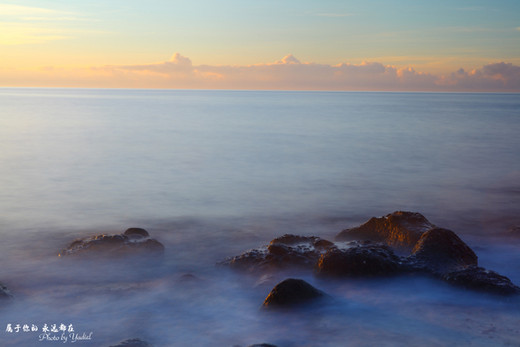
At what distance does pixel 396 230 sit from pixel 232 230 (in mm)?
3340

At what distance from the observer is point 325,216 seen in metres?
10.8

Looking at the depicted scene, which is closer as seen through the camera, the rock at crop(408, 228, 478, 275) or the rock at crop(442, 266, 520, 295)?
the rock at crop(442, 266, 520, 295)

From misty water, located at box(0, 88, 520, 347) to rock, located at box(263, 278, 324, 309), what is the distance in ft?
0.58

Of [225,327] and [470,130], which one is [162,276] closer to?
[225,327]

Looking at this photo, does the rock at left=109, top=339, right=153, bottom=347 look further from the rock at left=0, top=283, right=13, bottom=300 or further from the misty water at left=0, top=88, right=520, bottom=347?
the rock at left=0, top=283, right=13, bottom=300

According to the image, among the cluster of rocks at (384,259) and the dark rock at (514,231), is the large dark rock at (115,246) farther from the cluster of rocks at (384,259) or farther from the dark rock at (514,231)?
the dark rock at (514,231)

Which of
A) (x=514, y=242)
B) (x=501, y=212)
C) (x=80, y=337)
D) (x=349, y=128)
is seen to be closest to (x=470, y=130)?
(x=349, y=128)

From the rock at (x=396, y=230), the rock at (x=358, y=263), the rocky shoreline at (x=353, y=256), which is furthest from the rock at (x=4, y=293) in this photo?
the rock at (x=396, y=230)

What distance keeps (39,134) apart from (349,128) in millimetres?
21448

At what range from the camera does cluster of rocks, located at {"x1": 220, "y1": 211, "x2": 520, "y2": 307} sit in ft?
19.8

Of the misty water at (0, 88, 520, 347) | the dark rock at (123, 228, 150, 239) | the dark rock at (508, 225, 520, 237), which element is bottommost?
the misty water at (0, 88, 520, 347)

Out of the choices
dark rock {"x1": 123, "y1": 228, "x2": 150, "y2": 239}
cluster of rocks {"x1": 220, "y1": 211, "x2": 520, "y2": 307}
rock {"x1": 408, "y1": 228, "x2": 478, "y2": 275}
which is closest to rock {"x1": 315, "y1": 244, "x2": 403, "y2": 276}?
cluster of rocks {"x1": 220, "y1": 211, "x2": 520, "y2": 307}

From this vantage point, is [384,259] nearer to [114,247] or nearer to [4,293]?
[114,247]

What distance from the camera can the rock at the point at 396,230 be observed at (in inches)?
301
